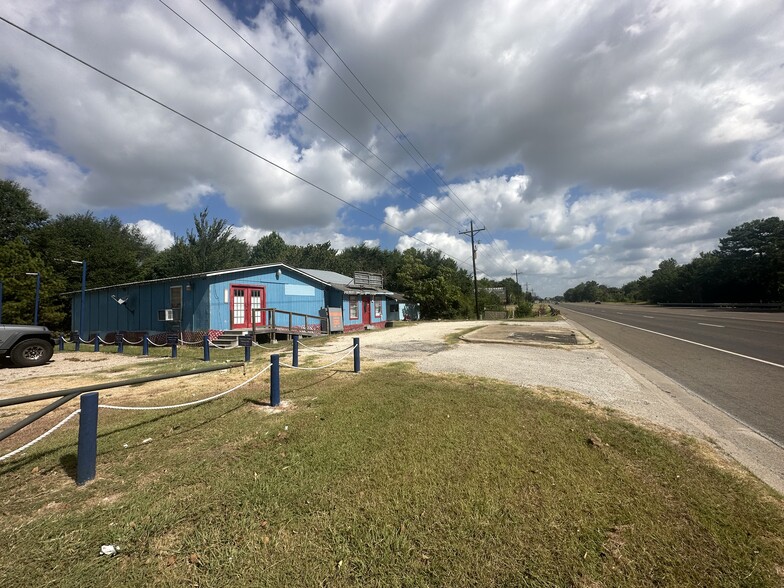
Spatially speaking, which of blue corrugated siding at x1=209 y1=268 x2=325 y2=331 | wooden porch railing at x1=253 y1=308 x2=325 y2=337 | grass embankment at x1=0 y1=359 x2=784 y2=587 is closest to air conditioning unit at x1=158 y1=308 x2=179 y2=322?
blue corrugated siding at x1=209 y1=268 x2=325 y2=331

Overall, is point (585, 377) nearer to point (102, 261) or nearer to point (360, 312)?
point (360, 312)

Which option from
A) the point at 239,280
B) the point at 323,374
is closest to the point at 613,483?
the point at 323,374

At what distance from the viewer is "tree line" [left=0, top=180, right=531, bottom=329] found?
23.5 metres

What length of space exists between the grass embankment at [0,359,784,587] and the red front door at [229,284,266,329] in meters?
11.2

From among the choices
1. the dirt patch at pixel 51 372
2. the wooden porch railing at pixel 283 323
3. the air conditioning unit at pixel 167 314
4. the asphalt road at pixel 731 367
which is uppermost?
the air conditioning unit at pixel 167 314

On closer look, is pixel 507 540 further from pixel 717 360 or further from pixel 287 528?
pixel 717 360

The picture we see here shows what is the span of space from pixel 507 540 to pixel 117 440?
462 centimetres

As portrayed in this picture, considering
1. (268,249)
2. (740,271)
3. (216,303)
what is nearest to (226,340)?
(216,303)

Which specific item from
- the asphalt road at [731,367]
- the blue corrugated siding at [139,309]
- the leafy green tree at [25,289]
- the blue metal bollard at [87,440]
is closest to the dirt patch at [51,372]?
the blue corrugated siding at [139,309]

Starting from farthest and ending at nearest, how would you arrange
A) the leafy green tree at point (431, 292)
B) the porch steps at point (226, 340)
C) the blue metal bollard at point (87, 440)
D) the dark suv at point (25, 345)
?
the leafy green tree at point (431, 292) < the porch steps at point (226, 340) < the dark suv at point (25, 345) < the blue metal bollard at point (87, 440)

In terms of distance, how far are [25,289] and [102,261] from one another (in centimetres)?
907

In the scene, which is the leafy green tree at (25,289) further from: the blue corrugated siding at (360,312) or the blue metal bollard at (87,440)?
the blue metal bollard at (87,440)

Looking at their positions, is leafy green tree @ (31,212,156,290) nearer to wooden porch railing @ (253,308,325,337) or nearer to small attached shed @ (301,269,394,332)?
small attached shed @ (301,269,394,332)

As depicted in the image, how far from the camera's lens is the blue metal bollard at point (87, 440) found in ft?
10.4
